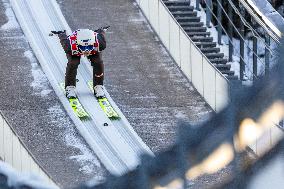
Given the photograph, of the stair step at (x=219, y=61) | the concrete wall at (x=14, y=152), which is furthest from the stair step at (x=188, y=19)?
the concrete wall at (x=14, y=152)

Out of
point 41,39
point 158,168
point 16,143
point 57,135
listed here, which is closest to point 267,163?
point 158,168

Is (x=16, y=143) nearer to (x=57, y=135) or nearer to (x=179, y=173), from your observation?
(x=57, y=135)

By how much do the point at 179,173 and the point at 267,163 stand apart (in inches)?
17.3

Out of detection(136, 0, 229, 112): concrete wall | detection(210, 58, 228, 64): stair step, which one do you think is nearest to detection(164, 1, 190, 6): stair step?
detection(136, 0, 229, 112): concrete wall

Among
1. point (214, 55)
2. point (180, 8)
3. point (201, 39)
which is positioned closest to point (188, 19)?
Answer: point (180, 8)

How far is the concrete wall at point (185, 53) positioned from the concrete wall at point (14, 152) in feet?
8.13

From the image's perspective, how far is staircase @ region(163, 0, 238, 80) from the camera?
1694 centimetres

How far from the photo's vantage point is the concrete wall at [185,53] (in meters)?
14.6

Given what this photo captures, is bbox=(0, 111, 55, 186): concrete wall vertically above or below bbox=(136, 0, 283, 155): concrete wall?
above

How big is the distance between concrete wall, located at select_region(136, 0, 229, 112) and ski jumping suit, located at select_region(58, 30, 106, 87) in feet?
4.16

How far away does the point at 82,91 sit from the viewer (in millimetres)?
15070

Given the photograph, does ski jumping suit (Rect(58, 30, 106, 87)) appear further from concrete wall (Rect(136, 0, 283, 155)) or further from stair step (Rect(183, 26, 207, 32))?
stair step (Rect(183, 26, 207, 32))

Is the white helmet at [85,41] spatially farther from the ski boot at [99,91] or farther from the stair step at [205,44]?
the stair step at [205,44]

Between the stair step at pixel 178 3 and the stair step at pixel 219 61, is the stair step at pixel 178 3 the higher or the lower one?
the higher one
